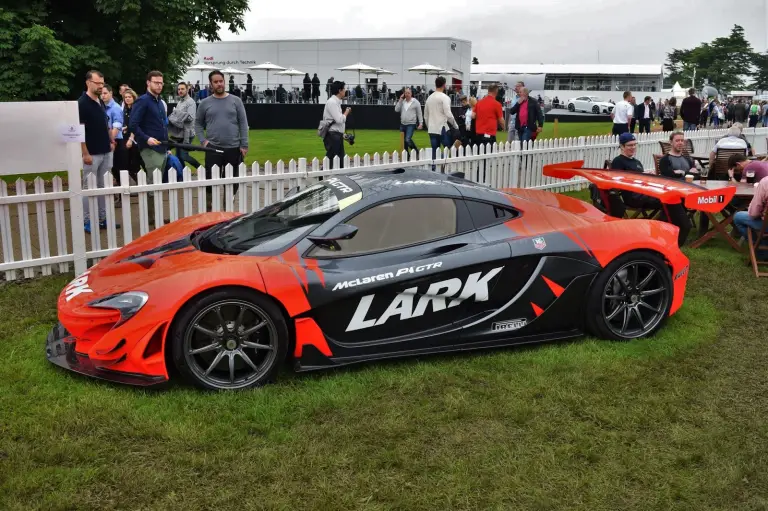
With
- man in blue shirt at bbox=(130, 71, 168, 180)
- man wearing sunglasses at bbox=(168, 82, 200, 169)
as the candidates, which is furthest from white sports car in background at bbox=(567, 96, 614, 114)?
man in blue shirt at bbox=(130, 71, 168, 180)

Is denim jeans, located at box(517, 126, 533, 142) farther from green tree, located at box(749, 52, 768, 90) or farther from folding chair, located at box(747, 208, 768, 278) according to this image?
green tree, located at box(749, 52, 768, 90)

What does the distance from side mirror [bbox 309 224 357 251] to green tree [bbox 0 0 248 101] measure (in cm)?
1193

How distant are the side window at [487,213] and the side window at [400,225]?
0.41ft

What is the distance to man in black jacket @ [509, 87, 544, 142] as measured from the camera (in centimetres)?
1327

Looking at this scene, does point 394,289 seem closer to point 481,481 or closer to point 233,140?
point 481,481

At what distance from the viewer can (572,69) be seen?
218ft

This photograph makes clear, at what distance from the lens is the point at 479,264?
479 cm

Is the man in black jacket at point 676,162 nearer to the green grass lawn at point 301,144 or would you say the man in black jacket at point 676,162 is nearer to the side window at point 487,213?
the side window at point 487,213

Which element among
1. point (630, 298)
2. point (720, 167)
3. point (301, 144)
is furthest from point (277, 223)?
point (301, 144)

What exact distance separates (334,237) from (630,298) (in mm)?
2342

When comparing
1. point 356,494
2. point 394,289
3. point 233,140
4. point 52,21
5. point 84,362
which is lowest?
point 356,494

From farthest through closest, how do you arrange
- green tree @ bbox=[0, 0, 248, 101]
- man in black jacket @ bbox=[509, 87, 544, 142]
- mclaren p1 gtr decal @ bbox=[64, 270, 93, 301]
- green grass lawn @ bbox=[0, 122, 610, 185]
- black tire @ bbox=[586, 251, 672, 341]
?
green grass lawn @ bbox=[0, 122, 610, 185]
green tree @ bbox=[0, 0, 248, 101]
man in black jacket @ bbox=[509, 87, 544, 142]
black tire @ bbox=[586, 251, 672, 341]
mclaren p1 gtr decal @ bbox=[64, 270, 93, 301]

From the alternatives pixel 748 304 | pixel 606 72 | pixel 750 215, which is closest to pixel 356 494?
pixel 748 304

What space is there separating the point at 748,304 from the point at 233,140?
5852 mm
